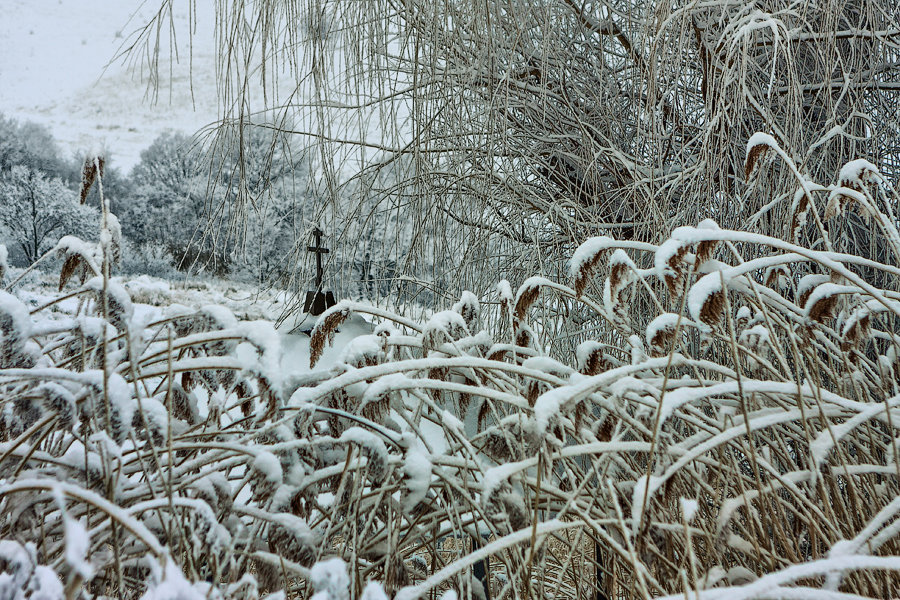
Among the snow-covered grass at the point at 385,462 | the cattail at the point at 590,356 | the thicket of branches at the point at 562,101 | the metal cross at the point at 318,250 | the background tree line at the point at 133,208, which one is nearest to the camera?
the snow-covered grass at the point at 385,462

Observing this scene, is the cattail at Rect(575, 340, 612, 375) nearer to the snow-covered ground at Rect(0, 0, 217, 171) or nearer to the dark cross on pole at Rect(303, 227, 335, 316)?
the dark cross on pole at Rect(303, 227, 335, 316)

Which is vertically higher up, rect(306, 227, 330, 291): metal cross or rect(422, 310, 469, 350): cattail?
rect(422, 310, 469, 350): cattail

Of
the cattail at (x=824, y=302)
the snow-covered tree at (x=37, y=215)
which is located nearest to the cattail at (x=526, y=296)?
the cattail at (x=824, y=302)

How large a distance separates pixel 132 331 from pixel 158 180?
4.90 meters

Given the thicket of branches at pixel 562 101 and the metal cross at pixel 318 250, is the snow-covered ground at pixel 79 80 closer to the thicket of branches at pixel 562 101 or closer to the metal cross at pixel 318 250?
the metal cross at pixel 318 250

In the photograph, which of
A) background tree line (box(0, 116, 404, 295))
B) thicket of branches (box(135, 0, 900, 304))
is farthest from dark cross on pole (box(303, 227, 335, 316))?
background tree line (box(0, 116, 404, 295))

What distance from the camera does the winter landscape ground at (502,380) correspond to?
16.6 inches

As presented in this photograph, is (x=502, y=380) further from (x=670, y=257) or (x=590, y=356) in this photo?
(x=670, y=257)

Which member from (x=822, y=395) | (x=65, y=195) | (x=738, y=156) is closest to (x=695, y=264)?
(x=822, y=395)

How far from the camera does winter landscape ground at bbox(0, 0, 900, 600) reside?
16.6 inches

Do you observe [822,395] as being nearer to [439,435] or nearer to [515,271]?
[515,271]

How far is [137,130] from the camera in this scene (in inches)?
214

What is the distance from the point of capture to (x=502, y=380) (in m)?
0.67

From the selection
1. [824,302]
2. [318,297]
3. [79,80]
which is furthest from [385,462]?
[79,80]
